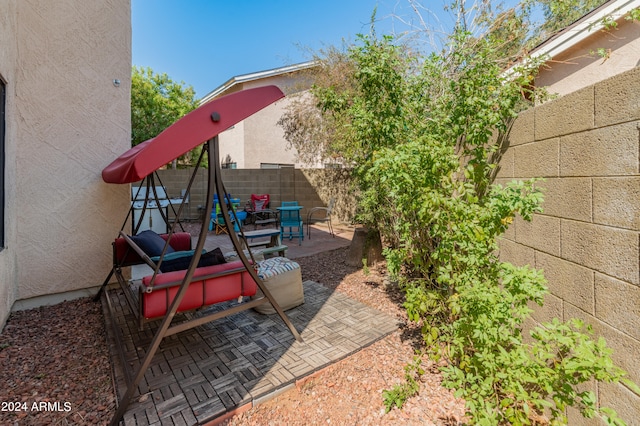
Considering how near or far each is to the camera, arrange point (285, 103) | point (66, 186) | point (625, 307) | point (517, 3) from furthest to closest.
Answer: point (285, 103) < point (517, 3) < point (66, 186) < point (625, 307)

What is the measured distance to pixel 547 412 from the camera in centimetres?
212

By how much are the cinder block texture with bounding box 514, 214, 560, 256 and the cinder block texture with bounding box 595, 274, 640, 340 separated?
399 millimetres

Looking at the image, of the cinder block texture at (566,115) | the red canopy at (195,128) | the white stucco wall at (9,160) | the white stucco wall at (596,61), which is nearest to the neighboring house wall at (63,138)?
the white stucco wall at (9,160)

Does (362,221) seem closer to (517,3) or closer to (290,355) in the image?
(290,355)

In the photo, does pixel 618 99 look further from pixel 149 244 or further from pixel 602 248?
pixel 149 244

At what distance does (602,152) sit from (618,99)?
0.28 meters

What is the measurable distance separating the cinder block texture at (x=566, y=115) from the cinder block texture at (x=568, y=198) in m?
0.33

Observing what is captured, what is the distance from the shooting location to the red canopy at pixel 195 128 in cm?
221

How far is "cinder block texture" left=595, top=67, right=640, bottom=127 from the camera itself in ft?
5.04

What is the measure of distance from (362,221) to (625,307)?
4.13 m

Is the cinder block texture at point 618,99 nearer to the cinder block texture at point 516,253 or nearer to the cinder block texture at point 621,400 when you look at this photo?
the cinder block texture at point 516,253

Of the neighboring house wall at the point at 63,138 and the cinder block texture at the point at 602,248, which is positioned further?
the neighboring house wall at the point at 63,138

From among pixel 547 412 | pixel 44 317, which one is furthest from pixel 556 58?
pixel 44 317

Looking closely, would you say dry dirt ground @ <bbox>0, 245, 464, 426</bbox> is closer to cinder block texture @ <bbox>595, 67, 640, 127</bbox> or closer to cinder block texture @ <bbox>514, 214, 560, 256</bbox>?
cinder block texture @ <bbox>514, 214, 560, 256</bbox>
